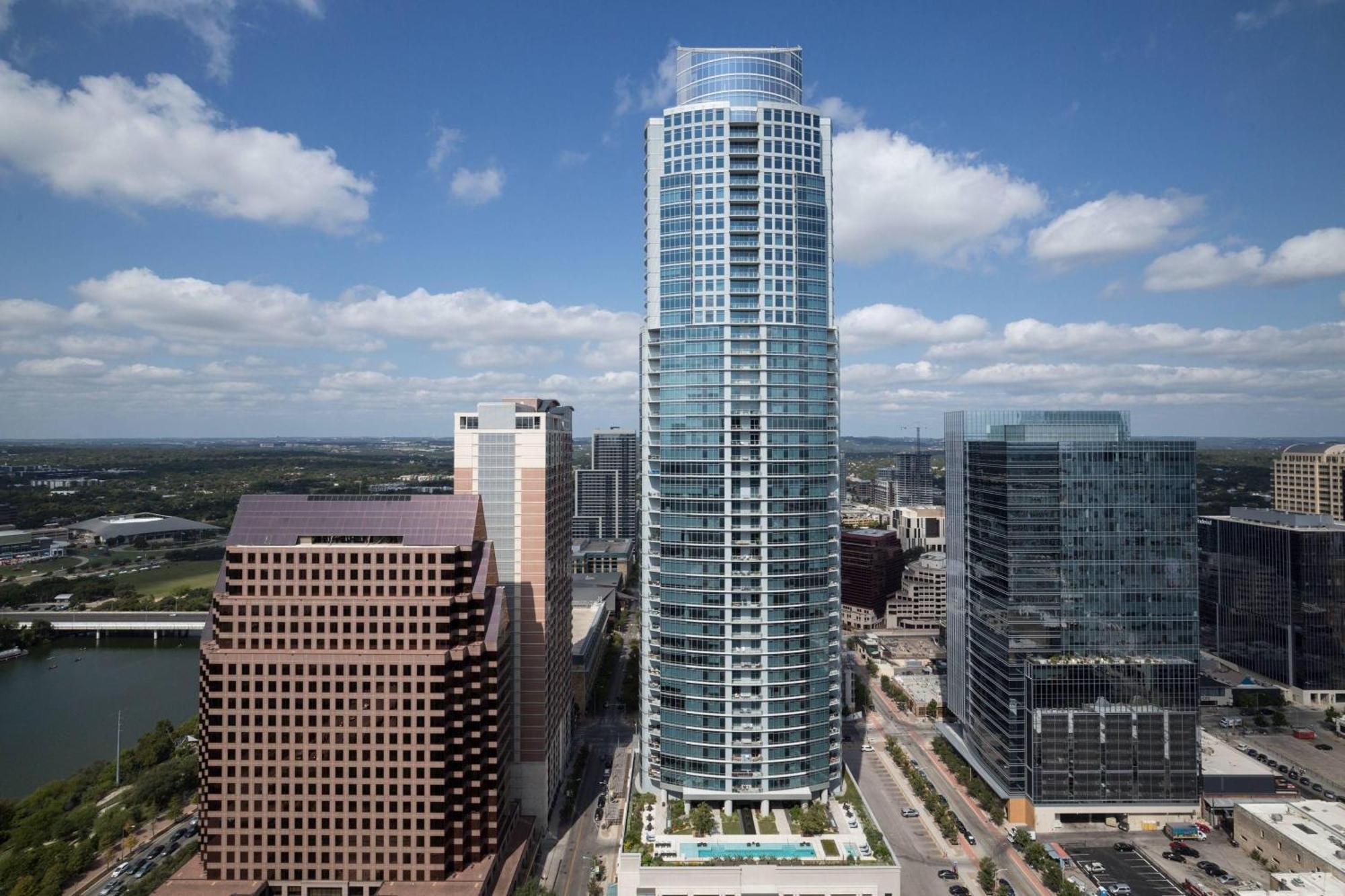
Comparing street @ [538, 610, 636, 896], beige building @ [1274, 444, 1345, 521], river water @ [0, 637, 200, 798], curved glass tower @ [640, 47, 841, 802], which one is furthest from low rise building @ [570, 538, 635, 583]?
beige building @ [1274, 444, 1345, 521]

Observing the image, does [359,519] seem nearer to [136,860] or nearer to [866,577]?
[136,860]

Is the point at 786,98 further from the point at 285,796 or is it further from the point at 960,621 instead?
the point at 285,796

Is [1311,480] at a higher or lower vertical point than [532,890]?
higher

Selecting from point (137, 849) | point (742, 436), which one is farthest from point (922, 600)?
point (137, 849)

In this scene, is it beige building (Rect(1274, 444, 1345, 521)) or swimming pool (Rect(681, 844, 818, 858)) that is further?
beige building (Rect(1274, 444, 1345, 521))

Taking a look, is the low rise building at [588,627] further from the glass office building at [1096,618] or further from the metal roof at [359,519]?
the glass office building at [1096,618]

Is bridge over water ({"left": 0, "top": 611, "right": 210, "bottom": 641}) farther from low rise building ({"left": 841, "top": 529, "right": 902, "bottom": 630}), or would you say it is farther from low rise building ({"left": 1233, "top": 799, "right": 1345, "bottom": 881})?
low rise building ({"left": 1233, "top": 799, "right": 1345, "bottom": 881})

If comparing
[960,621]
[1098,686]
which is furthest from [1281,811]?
[960,621]
